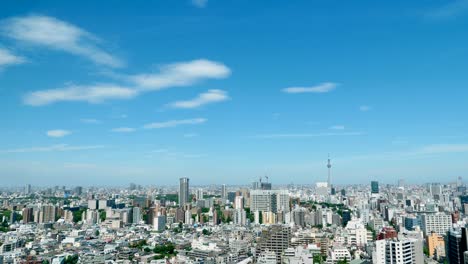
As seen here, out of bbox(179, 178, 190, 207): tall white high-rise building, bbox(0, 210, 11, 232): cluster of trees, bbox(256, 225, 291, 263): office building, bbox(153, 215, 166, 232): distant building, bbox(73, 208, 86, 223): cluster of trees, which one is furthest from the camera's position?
bbox(179, 178, 190, 207): tall white high-rise building

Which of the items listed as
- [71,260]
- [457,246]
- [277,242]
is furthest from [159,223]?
[457,246]

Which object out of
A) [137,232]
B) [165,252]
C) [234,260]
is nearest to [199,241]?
[165,252]

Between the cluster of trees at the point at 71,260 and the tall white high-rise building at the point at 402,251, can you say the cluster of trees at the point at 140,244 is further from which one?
the tall white high-rise building at the point at 402,251

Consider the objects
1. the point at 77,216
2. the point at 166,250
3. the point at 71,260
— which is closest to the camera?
the point at 71,260

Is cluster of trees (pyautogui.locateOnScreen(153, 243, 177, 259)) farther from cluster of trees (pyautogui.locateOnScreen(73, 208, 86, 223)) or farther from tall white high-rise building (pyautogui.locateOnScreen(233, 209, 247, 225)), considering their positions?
cluster of trees (pyautogui.locateOnScreen(73, 208, 86, 223))

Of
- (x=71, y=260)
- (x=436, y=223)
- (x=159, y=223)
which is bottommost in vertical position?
(x=71, y=260)

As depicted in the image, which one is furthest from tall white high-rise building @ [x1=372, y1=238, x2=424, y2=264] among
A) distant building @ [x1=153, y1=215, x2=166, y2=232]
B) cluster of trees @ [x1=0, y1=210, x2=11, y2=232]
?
cluster of trees @ [x1=0, y1=210, x2=11, y2=232]

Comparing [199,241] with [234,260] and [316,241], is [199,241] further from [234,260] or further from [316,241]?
[316,241]

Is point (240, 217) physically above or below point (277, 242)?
below

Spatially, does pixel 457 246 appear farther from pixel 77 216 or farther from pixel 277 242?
pixel 77 216

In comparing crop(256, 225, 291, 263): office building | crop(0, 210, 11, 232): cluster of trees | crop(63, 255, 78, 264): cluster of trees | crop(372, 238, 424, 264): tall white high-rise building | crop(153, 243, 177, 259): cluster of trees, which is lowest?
crop(153, 243, 177, 259): cluster of trees

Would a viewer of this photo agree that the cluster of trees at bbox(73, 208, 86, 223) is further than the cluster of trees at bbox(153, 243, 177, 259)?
Yes
